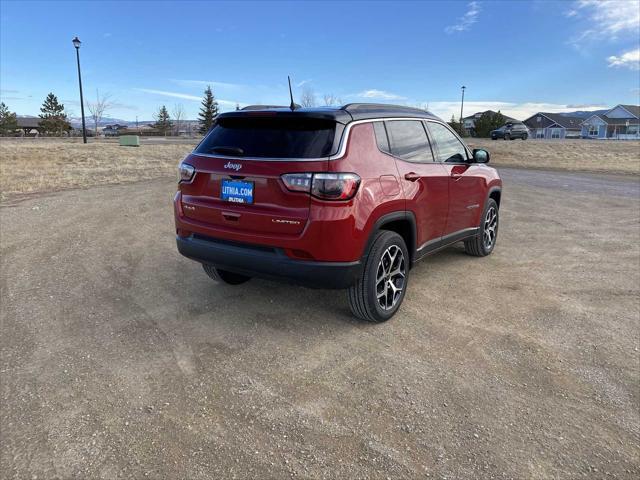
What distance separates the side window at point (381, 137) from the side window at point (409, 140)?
0.07 meters

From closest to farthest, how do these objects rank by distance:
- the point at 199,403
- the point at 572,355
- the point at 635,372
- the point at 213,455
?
1. the point at 213,455
2. the point at 199,403
3. the point at 635,372
4. the point at 572,355

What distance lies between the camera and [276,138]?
351 centimetres

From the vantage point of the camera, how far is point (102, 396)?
285cm

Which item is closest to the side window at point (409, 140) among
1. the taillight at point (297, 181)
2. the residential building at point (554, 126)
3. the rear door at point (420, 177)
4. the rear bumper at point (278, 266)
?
the rear door at point (420, 177)

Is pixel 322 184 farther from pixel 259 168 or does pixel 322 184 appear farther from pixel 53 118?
pixel 53 118

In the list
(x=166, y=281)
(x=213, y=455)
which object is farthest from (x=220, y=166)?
(x=213, y=455)

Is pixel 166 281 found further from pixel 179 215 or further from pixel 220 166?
pixel 220 166

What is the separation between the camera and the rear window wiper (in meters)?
3.60


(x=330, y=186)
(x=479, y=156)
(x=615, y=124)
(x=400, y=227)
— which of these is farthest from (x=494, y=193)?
(x=615, y=124)

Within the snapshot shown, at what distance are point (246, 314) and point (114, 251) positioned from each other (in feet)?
9.50

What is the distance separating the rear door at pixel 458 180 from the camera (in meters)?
4.78

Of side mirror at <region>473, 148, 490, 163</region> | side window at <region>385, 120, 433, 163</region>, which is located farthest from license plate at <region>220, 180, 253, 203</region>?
side mirror at <region>473, 148, 490, 163</region>

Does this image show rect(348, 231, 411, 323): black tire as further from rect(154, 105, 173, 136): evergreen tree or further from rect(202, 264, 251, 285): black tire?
rect(154, 105, 173, 136): evergreen tree

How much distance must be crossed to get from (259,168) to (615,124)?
93.9 m
